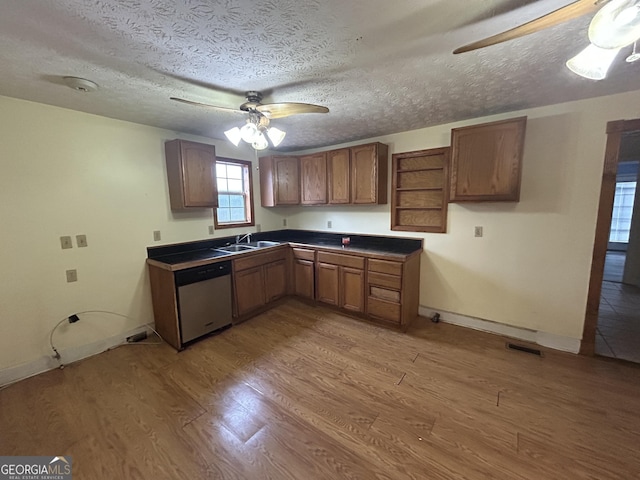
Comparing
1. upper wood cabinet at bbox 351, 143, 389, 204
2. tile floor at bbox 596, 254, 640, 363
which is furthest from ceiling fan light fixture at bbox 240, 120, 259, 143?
tile floor at bbox 596, 254, 640, 363

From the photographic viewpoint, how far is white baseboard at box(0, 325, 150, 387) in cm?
220

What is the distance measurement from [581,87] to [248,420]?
3543 millimetres

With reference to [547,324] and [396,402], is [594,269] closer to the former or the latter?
[547,324]

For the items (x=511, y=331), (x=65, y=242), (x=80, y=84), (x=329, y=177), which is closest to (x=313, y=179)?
(x=329, y=177)

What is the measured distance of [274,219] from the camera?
4.47 metres

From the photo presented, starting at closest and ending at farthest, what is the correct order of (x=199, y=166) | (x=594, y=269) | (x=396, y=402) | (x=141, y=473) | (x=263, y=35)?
(x=263, y=35)
(x=141, y=473)
(x=396, y=402)
(x=594, y=269)
(x=199, y=166)

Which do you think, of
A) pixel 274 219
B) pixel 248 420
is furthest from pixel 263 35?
pixel 274 219

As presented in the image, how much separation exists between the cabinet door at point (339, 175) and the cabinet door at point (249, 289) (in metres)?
1.45

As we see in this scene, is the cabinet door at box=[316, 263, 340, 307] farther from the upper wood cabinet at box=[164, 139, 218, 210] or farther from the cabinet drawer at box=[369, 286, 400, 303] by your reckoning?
the upper wood cabinet at box=[164, 139, 218, 210]

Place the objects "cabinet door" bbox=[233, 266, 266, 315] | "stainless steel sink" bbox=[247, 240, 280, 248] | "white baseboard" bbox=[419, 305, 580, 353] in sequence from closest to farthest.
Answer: "white baseboard" bbox=[419, 305, 580, 353] < "cabinet door" bbox=[233, 266, 266, 315] < "stainless steel sink" bbox=[247, 240, 280, 248]

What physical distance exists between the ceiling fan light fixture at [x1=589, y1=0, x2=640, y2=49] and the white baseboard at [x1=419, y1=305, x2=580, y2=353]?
2682 millimetres

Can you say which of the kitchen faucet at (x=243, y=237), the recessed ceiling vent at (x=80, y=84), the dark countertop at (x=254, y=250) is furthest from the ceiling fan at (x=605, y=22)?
the kitchen faucet at (x=243, y=237)

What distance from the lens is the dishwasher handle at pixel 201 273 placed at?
2652 mm

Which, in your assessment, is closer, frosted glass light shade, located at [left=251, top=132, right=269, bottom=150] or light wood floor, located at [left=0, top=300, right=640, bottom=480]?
light wood floor, located at [left=0, top=300, right=640, bottom=480]
